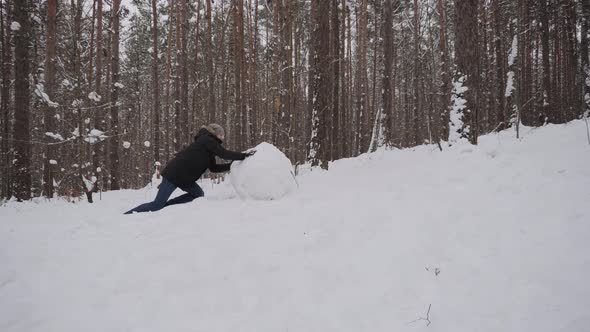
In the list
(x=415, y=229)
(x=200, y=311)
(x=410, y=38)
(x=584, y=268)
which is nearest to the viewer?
(x=584, y=268)

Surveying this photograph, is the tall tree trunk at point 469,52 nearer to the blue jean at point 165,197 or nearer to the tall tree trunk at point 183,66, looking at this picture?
the blue jean at point 165,197

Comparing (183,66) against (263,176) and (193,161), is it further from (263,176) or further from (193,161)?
(263,176)

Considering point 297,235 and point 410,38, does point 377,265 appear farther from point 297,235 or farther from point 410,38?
point 410,38

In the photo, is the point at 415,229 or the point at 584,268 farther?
the point at 415,229

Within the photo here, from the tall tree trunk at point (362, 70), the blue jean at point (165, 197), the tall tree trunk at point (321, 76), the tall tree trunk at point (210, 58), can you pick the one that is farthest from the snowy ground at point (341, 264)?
the tall tree trunk at point (362, 70)

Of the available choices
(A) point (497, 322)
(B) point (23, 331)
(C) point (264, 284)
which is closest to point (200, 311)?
(C) point (264, 284)

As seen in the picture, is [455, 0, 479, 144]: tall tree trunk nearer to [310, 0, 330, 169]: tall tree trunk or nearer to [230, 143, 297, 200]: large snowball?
[310, 0, 330, 169]: tall tree trunk

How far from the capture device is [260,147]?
4.76m

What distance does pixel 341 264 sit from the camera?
2.37 meters

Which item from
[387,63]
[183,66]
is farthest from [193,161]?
[183,66]

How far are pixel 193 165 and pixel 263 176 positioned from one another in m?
1.18

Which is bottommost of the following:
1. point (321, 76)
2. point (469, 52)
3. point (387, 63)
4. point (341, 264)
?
point (341, 264)

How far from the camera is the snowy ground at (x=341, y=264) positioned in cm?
186

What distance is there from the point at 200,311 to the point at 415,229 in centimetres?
174
